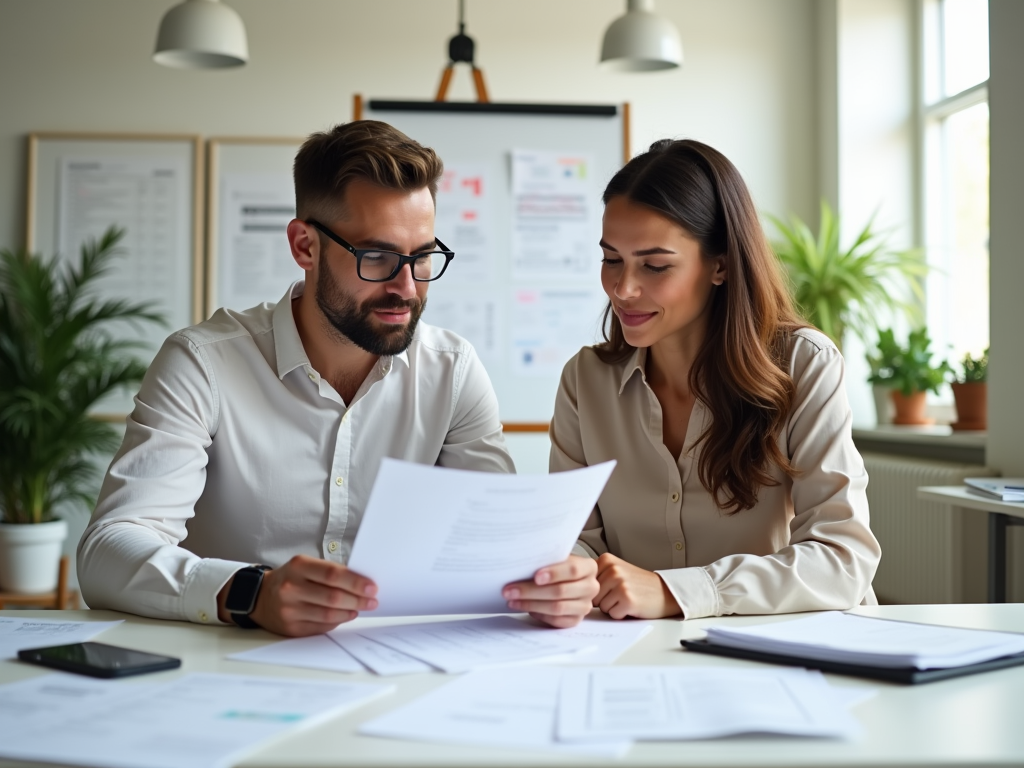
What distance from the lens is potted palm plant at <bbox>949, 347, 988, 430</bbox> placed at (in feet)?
11.9

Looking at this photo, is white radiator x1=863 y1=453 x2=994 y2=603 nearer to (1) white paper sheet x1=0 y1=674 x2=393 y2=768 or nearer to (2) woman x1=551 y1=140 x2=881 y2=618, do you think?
(2) woman x1=551 y1=140 x2=881 y2=618

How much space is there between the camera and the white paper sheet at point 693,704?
82 cm

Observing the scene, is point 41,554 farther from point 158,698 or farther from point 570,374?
point 158,698

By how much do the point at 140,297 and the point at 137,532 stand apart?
11.3 ft

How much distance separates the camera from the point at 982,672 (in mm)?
1043

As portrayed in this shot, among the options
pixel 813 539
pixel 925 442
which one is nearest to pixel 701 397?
pixel 813 539

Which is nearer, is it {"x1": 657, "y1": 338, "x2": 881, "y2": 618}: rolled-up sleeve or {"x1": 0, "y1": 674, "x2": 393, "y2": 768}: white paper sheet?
{"x1": 0, "y1": 674, "x2": 393, "y2": 768}: white paper sheet

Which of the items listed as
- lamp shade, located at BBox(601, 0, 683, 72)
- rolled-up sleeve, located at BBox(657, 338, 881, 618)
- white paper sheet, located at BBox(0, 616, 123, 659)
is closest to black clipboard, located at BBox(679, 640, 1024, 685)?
rolled-up sleeve, located at BBox(657, 338, 881, 618)

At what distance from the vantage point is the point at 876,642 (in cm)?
109

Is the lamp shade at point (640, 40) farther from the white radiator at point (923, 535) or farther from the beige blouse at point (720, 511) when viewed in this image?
the beige blouse at point (720, 511)

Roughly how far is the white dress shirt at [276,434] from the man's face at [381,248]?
9 cm

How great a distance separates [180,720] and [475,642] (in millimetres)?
403

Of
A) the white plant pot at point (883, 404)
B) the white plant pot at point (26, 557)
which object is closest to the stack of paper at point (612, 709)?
the white plant pot at point (883, 404)

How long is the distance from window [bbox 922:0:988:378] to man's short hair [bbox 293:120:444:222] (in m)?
3.20
